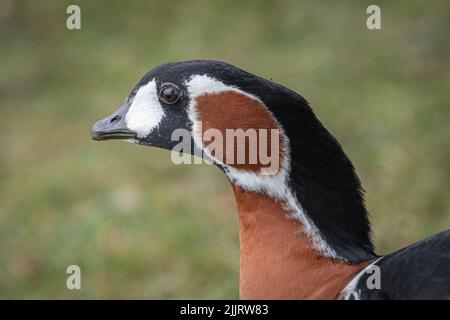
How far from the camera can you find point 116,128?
2.54 metres

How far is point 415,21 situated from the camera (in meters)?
5.57

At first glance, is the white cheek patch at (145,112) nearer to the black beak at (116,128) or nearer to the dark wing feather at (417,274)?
the black beak at (116,128)

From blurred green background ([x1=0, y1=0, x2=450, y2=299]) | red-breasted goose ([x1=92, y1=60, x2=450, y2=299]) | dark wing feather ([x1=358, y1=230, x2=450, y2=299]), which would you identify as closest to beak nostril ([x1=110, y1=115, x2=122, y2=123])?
red-breasted goose ([x1=92, y1=60, x2=450, y2=299])

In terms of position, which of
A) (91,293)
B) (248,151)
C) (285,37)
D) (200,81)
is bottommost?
(91,293)

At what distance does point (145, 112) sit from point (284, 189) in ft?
1.51

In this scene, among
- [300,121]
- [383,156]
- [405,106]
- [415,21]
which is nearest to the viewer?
[300,121]

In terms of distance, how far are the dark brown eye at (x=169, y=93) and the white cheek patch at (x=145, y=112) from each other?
23 mm

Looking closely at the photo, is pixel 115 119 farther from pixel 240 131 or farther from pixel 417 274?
pixel 417 274

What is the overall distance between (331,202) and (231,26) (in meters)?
3.82

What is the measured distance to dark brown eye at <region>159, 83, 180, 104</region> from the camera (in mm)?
2408

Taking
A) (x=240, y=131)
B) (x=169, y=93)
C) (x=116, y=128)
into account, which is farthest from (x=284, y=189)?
(x=116, y=128)

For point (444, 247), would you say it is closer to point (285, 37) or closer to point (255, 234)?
point (255, 234)
